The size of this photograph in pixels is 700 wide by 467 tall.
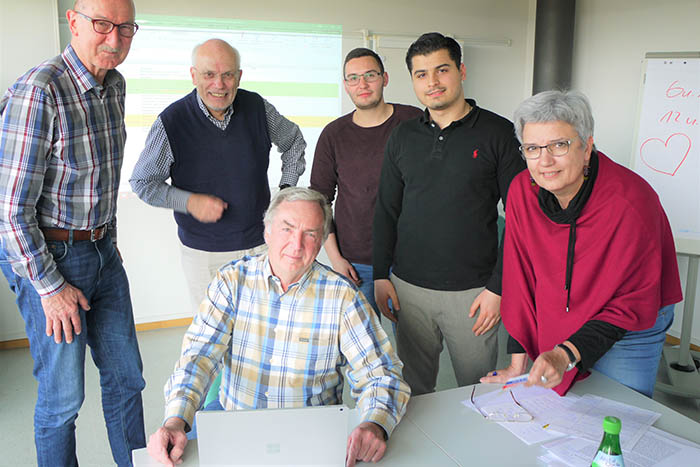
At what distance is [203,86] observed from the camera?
241cm

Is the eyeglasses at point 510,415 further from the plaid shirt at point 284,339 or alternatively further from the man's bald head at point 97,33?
the man's bald head at point 97,33

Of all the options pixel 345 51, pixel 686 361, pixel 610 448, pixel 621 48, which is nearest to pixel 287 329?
pixel 610 448

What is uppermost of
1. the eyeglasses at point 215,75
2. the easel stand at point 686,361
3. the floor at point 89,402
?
the eyeglasses at point 215,75

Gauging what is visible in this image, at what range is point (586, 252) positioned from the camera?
1.60 metres

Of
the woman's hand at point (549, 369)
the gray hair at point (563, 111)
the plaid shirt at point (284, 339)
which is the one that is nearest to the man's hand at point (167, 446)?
the plaid shirt at point (284, 339)

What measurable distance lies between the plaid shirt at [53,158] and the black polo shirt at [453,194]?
1.05m

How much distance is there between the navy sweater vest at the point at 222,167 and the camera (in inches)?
96.1

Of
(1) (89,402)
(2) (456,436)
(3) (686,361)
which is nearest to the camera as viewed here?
(2) (456,436)

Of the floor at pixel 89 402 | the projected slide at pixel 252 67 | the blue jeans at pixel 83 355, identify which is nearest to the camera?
the blue jeans at pixel 83 355

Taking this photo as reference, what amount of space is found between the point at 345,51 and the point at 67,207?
3.07 meters

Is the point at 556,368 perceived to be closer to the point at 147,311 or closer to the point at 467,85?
the point at 147,311

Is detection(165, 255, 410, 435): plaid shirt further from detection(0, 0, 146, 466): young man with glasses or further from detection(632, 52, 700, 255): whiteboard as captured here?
detection(632, 52, 700, 255): whiteboard

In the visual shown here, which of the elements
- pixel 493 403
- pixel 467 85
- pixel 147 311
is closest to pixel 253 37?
pixel 467 85

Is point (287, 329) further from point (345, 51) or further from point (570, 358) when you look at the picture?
point (345, 51)
